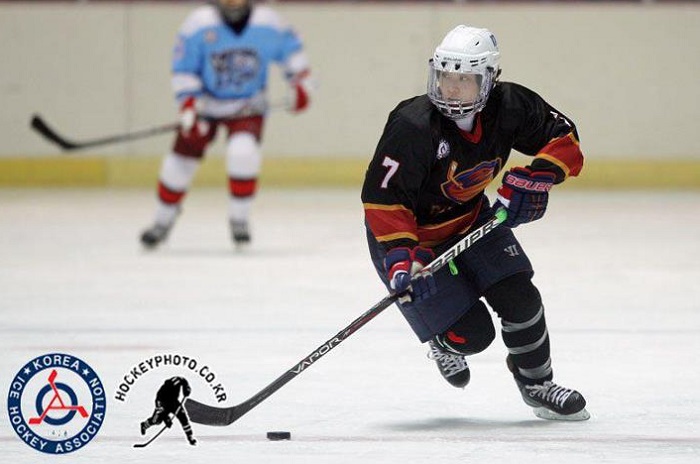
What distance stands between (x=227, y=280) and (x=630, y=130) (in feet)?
13.9

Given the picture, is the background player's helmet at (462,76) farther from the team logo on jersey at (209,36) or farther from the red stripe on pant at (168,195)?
the red stripe on pant at (168,195)

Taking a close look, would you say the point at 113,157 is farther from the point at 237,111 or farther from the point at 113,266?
the point at 113,266

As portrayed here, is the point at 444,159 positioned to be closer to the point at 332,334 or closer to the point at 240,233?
the point at 332,334

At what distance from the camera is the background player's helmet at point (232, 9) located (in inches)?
267

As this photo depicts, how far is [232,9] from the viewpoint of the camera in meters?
6.80

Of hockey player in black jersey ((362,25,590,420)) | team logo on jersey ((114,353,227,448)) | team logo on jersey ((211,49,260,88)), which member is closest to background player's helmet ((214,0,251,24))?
team logo on jersey ((211,49,260,88))

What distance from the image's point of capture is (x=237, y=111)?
689cm

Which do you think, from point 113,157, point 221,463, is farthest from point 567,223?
point 221,463

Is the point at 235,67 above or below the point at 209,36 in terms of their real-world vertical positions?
below

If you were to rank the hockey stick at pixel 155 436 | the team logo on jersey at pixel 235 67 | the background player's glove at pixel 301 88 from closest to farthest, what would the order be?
the hockey stick at pixel 155 436
the team logo on jersey at pixel 235 67
the background player's glove at pixel 301 88

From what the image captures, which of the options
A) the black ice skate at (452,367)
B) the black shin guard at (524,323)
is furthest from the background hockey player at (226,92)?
the black shin guard at (524,323)

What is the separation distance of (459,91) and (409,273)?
15.8 inches

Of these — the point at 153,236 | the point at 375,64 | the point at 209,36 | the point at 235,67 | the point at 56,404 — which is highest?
the point at 56,404

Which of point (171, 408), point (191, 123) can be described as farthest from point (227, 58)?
point (171, 408)
